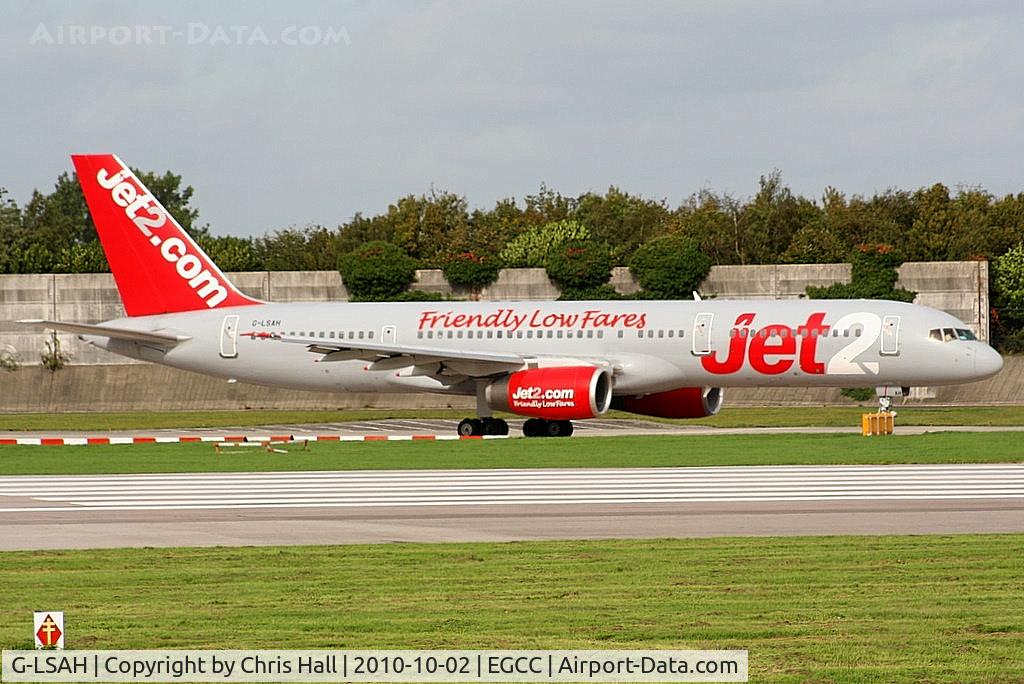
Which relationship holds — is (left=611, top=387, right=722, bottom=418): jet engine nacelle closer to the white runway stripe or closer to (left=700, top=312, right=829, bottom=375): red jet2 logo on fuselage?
(left=700, top=312, right=829, bottom=375): red jet2 logo on fuselage

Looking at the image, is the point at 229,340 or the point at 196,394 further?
the point at 196,394

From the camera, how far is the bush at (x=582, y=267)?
6328cm

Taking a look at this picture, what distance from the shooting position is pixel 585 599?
12828mm

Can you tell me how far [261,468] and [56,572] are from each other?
13620 mm

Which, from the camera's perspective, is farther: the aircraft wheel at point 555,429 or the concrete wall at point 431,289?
the concrete wall at point 431,289

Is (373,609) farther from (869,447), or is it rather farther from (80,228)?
(80,228)

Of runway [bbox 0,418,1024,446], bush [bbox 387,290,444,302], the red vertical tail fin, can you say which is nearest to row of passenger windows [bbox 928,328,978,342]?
runway [bbox 0,418,1024,446]

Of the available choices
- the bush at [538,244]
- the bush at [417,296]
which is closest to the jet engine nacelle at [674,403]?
the bush at [417,296]

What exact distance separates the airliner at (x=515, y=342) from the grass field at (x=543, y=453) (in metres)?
3.36

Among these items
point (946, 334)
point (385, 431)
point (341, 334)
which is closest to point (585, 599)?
point (946, 334)

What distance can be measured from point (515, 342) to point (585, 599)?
1084 inches

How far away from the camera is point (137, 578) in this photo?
14.2 m

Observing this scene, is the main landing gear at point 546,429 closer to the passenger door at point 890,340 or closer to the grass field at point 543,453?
the grass field at point 543,453

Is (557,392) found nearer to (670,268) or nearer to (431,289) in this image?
(670,268)
